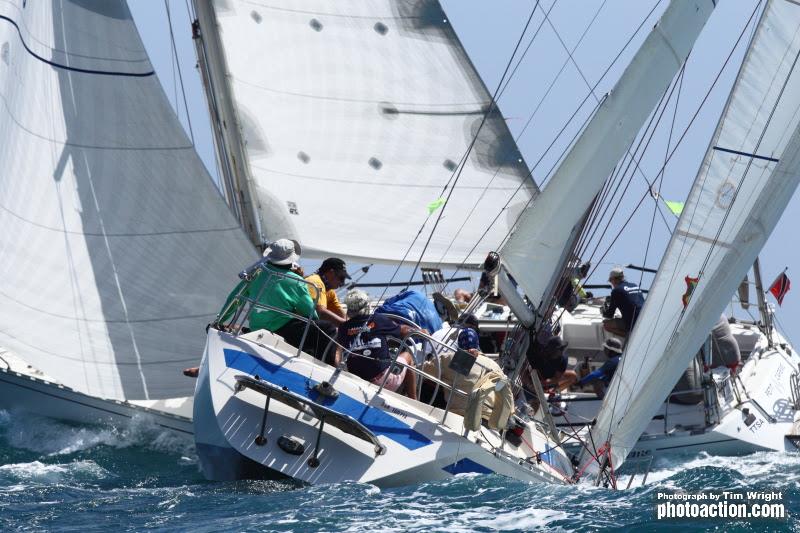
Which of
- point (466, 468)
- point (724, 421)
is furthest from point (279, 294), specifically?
point (724, 421)

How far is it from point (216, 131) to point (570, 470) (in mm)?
6442

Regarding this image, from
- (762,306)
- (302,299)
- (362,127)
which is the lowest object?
Answer: (302,299)

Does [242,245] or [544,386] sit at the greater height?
[242,245]

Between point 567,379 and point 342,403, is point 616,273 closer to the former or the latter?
point 567,379

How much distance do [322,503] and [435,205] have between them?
7.57 metres

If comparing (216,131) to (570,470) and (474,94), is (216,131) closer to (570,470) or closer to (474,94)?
(474,94)

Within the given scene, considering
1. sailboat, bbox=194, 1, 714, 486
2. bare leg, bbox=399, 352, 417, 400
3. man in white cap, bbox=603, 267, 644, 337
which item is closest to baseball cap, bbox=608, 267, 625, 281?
man in white cap, bbox=603, 267, 644, 337

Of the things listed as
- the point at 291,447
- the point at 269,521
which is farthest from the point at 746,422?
the point at 269,521

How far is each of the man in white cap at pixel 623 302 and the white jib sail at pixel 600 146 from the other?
8.51 ft

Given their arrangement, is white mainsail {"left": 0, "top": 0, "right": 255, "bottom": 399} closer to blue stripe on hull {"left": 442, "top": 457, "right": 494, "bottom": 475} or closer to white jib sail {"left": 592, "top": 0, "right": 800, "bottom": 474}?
blue stripe on hull {"left": 442, "top": 457, "right": 494, "bottom": 475}

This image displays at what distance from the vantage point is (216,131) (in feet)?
52.1

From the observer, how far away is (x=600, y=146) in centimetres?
1139

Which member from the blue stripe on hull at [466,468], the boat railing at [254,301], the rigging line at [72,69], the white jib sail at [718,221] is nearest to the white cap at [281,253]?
the boat railing at [254,301]

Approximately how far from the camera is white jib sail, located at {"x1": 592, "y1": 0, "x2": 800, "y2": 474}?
11.0 meters
